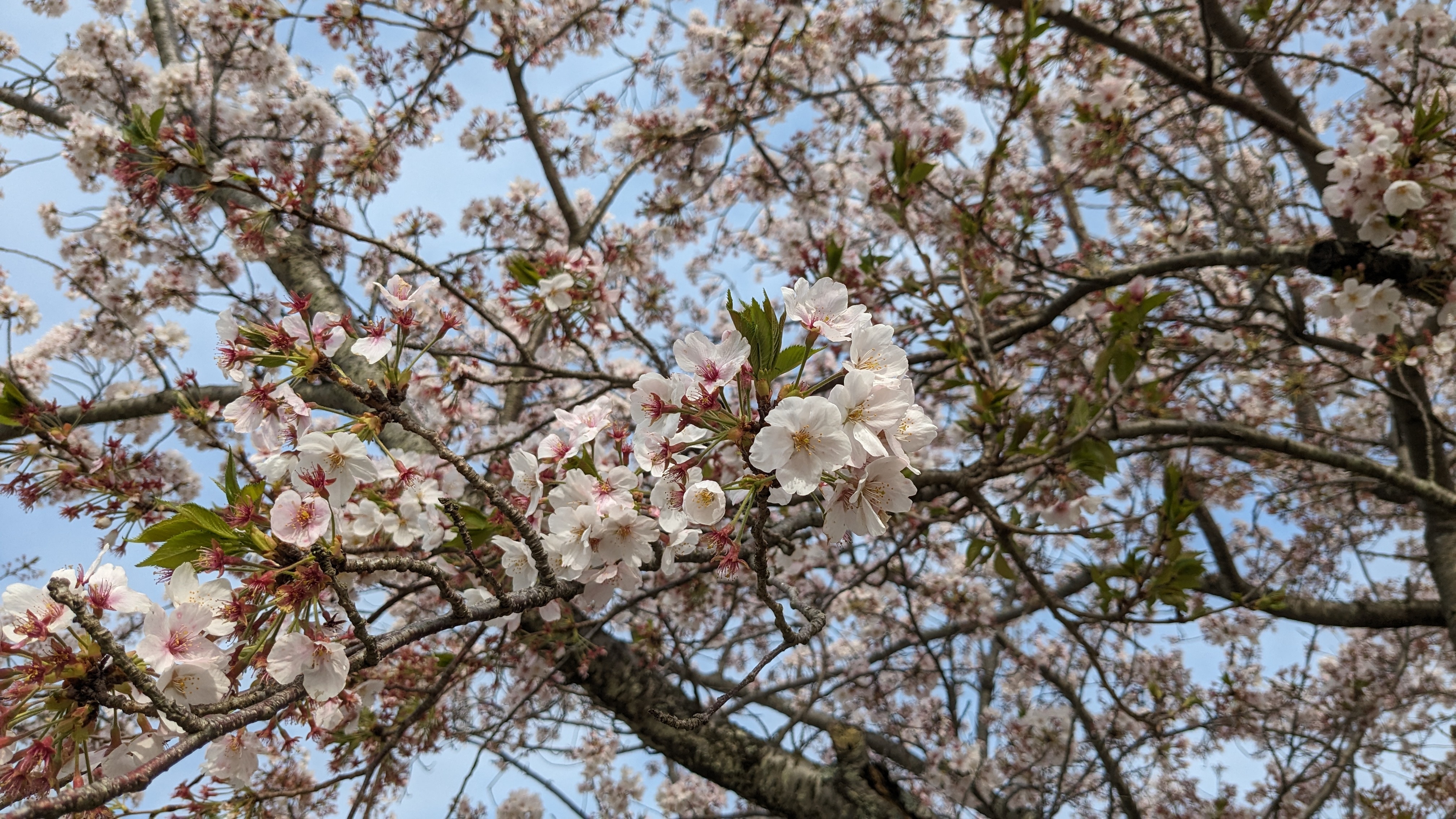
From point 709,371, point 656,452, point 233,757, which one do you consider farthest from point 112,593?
point 709,371

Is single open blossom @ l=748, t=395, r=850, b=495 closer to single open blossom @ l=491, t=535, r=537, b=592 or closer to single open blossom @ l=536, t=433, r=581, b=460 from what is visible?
single open blossom @ l=536, t=433, r=581, b=460

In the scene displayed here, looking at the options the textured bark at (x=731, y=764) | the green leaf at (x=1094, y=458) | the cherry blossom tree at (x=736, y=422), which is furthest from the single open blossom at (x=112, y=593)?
the green leaf at (x=1094, y=458)

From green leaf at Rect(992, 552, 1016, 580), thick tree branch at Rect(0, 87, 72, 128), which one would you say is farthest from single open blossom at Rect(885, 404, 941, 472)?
thick tree branch at Rect(0, 87, 72, 128)

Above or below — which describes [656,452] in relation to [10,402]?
below

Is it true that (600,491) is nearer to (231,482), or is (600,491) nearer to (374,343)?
(374,343)

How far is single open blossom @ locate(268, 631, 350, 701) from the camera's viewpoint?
42.8 inches

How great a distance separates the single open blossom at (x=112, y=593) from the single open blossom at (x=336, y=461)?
11.1 inches

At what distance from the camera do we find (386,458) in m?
1.76

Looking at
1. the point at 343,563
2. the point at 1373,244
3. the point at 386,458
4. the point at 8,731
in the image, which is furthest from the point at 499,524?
the point at 1373,244

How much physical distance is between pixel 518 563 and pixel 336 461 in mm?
398

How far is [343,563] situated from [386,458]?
70 centimetres

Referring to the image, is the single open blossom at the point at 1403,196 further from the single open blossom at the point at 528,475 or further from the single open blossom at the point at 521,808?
the single open blossom at the point at 521,808

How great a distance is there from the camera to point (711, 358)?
3.77 ft

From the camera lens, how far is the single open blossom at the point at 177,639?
3.46 feet
